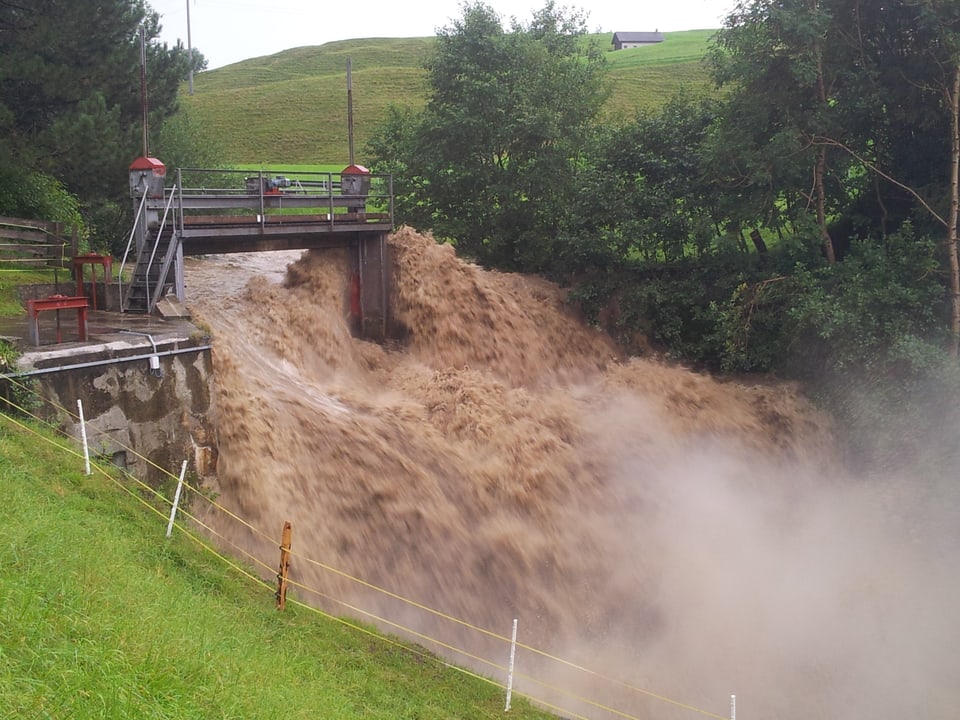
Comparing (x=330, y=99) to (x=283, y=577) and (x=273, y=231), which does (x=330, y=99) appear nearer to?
Result: (x=273, y=231)

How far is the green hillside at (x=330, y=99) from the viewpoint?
185 ft

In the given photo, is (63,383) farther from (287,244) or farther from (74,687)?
(287,244)

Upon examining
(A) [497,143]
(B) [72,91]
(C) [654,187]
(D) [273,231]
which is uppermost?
(B) [72,91]

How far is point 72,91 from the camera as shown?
23000 millimetres

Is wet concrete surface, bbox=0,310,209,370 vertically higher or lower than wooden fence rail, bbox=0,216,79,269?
lower

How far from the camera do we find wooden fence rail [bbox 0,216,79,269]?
19.0 metres

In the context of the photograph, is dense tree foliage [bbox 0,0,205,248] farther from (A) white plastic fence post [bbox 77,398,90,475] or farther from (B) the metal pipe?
(A) white plastic fence post [bbox 77,398,90,475]

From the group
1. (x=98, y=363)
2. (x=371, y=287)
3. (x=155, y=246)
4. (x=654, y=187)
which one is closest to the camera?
(x=98, y=363)

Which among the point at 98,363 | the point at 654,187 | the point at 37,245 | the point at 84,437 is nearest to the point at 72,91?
the point at 37,245

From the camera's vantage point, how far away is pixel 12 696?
4773 mm

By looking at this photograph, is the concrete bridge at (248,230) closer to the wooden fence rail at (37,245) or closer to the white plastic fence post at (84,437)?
the wooden fence rail at (37,245)

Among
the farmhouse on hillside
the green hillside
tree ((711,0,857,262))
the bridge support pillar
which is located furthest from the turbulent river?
the farmhouse on hillside

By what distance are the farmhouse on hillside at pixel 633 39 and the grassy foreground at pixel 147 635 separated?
109861 millimetres

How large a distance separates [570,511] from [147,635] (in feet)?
32.2
